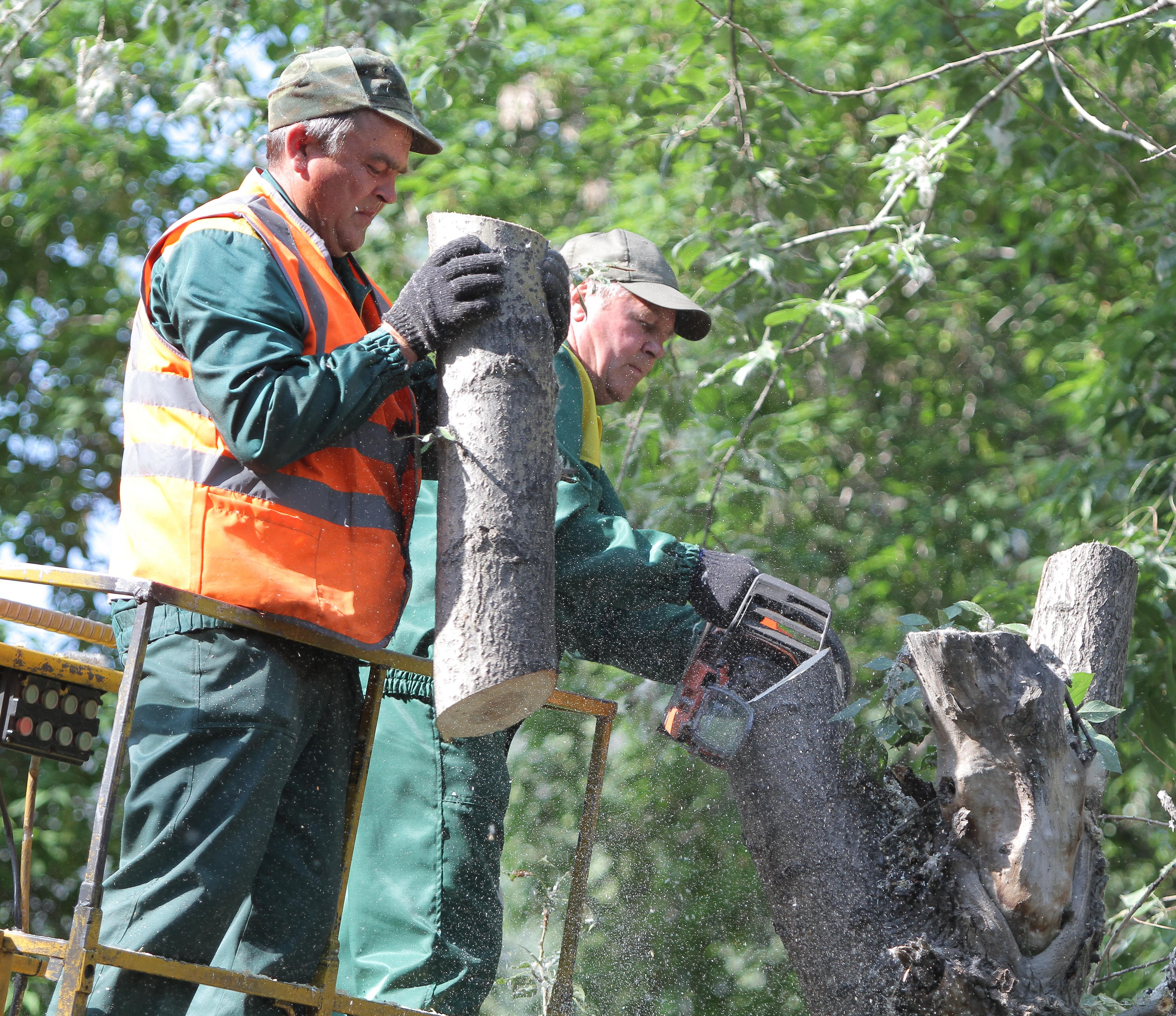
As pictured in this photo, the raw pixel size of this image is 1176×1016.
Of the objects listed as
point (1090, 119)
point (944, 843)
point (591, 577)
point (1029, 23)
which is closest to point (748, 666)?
point (591, 577)

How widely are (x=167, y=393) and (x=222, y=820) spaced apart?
0.71 meters

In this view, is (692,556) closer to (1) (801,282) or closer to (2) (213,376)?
(2) (213,376)

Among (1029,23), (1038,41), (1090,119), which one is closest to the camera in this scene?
(1090,119)

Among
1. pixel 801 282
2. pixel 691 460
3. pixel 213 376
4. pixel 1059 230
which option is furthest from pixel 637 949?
pixel 1059 230

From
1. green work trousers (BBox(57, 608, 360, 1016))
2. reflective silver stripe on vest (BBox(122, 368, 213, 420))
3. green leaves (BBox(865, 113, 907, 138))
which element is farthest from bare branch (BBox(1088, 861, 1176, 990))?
green leaves (BBox(865, 113, 907, 138))

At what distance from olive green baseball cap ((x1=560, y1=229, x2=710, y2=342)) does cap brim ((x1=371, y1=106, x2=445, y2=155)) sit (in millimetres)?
697

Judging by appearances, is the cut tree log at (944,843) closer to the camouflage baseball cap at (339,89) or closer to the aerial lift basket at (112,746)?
the aerial lift basket at (112,746)

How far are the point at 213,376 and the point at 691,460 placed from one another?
317cm

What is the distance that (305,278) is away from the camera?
225 cm

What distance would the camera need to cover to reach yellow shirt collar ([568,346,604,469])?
2.98 metres

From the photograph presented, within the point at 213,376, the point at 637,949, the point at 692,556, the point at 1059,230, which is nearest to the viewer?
the point at 213,376

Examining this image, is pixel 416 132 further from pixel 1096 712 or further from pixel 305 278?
pixel 1096 712

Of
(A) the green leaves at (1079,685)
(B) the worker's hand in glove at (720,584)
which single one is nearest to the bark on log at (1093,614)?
(A) the green leaves at (1079,685)

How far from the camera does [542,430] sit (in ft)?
7.64
